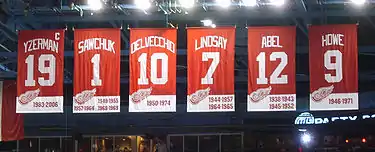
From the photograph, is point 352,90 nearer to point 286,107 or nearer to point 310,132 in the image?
point 286,107

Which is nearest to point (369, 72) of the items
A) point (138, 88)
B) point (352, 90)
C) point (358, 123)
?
point (358, 123)

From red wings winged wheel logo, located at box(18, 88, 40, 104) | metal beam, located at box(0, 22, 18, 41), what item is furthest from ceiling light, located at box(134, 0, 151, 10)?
metal beam, located at box(0, 22, 18, 41)

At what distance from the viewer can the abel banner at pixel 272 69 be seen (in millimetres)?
13102

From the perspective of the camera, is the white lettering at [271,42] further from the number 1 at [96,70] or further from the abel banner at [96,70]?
the number 1 at [96,70]

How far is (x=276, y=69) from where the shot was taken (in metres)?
13.2

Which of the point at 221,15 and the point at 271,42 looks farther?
the point at 221,15

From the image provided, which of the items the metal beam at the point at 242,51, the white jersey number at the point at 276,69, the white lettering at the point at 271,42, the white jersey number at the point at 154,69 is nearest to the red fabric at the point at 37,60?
the white jersey number at the point at 154,69

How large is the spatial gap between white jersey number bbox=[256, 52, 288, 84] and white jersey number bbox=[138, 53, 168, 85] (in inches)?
79.8

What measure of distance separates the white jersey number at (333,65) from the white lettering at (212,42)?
2.19 meters

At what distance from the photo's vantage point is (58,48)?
14.0m

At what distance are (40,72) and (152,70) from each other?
8.31 feet

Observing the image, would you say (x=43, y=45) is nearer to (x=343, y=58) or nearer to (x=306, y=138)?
(x=343, y=58)

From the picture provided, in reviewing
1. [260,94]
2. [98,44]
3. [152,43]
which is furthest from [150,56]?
[260,94]

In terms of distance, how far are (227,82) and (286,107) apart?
4.51 feet
